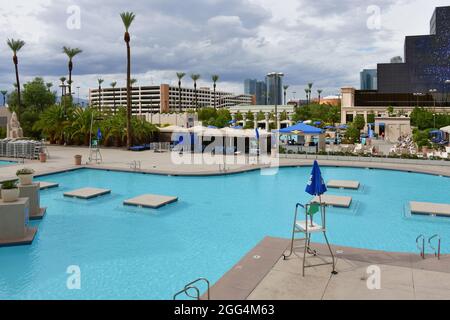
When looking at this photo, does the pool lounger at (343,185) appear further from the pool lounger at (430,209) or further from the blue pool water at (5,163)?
the blue pool water at (5,163)

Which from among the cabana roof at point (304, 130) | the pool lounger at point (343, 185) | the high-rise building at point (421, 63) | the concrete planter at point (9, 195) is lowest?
the pool lounger at point (343, 185)

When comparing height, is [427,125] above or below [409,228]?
above

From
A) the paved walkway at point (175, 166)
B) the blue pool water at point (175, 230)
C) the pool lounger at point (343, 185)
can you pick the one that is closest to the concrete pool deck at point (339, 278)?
the blue pool water at point (175, 230)

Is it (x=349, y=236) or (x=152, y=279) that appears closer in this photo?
(x=152, y=279)

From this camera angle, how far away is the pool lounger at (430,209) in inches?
580

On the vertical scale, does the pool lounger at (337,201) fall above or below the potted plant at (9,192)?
below

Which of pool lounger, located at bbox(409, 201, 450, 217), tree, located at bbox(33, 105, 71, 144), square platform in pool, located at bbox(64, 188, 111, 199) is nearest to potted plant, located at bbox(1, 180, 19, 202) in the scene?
square platform in pool, located at bbox(64, 188, 111, 199)

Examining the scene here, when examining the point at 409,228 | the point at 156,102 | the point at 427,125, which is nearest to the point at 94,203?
the point at 409,228

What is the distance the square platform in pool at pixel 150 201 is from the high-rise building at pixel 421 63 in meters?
141

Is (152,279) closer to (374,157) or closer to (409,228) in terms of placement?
(409,228)

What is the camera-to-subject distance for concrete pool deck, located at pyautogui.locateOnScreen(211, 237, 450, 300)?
25.0ft
